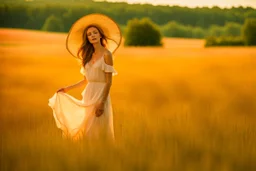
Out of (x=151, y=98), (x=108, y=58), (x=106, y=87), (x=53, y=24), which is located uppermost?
(x=53, y=24)

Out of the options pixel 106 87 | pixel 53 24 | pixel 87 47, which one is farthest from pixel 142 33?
pixel 106 87

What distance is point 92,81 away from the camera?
293cm

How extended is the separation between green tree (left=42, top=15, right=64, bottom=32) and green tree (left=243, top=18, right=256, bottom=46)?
1.69 metres

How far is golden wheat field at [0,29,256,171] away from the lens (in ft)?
10.2

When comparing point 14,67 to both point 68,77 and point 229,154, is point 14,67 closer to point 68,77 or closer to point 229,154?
point 68,77

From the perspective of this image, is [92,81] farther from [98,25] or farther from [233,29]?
[233,29]

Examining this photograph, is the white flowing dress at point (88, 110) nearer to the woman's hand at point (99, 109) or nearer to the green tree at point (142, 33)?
the woman's hand at point (99, 109)

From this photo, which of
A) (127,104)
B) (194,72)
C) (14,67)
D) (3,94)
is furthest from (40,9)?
(194,72)

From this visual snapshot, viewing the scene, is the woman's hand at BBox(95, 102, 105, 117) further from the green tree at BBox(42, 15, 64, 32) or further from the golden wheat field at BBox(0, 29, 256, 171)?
the green tree at BBox(42, 15, 64, 32)

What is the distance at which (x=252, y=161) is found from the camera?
3.04 metres

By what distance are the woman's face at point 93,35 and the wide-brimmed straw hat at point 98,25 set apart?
0.06 metres

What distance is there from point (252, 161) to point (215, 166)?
0.27 meters

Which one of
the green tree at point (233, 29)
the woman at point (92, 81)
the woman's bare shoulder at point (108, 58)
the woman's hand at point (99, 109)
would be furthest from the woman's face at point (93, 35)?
the green tree at point (233, 29)

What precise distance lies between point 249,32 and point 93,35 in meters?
1.71
